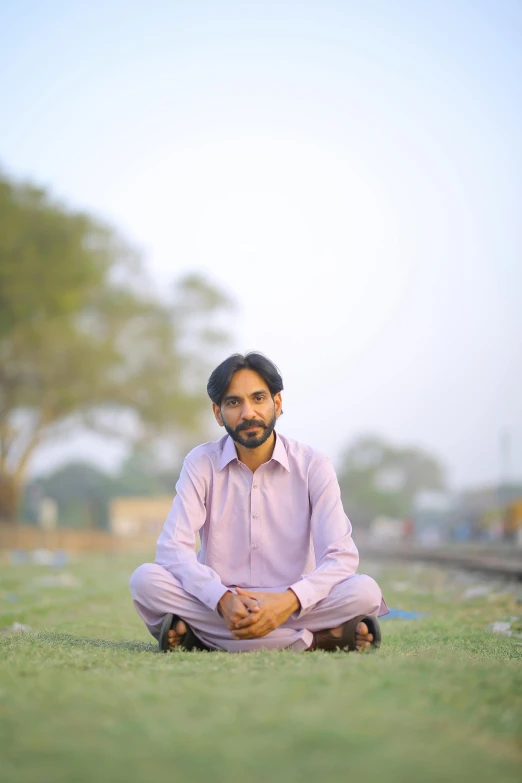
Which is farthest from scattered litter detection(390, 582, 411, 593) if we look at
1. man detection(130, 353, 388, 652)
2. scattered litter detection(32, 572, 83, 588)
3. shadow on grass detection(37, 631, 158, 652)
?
man detection(130, 353, 388, 652)

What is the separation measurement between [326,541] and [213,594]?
0.57 m

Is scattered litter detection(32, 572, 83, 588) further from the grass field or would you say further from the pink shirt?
the grass field

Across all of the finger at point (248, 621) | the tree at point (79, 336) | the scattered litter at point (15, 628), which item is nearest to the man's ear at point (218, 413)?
the finger at point (248, 621)

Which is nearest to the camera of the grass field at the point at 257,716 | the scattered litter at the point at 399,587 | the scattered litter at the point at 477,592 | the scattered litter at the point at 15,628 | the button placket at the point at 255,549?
the grass field at the point at 257,716

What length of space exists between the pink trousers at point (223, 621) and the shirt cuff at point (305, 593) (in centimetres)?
3

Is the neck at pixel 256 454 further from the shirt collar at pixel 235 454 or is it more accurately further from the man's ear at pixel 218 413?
the man's ear at pixel 218 413

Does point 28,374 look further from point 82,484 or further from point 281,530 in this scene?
point 82,484

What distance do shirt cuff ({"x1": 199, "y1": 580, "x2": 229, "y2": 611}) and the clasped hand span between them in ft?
0.06

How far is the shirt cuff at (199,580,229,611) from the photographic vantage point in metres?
3.88

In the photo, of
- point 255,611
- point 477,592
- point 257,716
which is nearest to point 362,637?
point 255,611

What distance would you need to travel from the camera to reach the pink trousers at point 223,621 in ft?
13.0

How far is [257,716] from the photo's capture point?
2.28m

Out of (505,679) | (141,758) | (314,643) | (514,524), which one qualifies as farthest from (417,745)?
(514,524)

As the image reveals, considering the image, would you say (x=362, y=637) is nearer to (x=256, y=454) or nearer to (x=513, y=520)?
(x=256, y=454)
